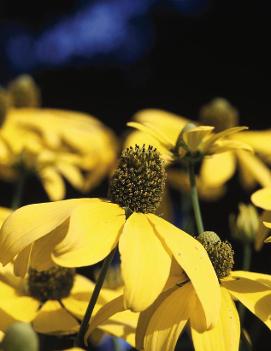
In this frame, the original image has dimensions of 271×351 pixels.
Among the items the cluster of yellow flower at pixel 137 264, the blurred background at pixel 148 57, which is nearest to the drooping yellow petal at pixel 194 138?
the cluster of yellow flower at pixel 137 264

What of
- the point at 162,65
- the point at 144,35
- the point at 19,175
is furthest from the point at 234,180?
the point at 144,35

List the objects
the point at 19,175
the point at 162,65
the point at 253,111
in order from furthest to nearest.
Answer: the point at 162,65 → the point at 253,111 → the point at 19,175

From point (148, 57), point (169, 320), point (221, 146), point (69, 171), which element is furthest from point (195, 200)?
point (148, 57)

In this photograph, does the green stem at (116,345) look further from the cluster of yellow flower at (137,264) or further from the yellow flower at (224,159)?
the yellow flower at (224,159)

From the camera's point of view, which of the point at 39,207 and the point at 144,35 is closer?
the point at 39,207

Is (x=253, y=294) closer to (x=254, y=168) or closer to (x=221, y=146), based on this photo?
(x=221, y=146)

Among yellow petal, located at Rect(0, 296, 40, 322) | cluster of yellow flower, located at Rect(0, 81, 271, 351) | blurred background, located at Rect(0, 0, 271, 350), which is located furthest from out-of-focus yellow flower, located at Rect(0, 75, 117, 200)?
blurred background, located at Rect(0, 0, 271, 350)

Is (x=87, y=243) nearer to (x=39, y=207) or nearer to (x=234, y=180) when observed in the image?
(x=39, y=207)
